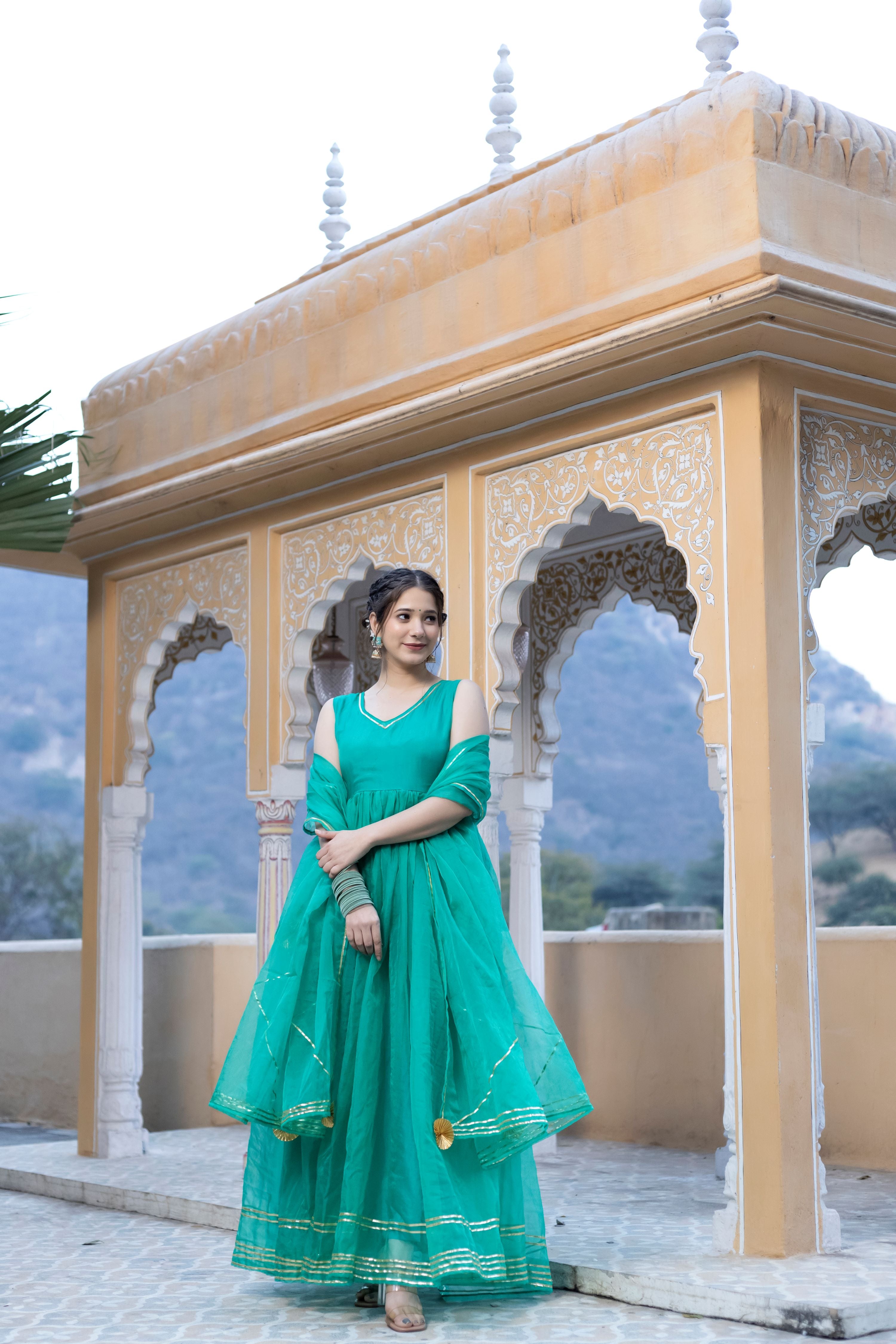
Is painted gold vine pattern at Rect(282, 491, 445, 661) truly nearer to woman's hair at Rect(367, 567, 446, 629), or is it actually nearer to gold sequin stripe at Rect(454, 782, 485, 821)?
woman's hair at Rect(367, 567, 446, 629)

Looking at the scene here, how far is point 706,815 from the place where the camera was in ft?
145

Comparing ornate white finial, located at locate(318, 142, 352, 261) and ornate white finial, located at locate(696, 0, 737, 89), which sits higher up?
ornate white finial, located at locate(318, 142, 352, 261)

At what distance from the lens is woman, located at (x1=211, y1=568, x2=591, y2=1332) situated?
11.2ft

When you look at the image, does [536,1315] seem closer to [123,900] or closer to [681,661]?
[123,900]

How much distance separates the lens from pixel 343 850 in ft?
11.7

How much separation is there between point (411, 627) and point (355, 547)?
1.80 metres

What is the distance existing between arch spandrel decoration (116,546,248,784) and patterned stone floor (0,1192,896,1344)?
90.7 inches

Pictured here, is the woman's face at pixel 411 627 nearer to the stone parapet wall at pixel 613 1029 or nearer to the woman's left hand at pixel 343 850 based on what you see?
the woman's left hand at pixel 343 850

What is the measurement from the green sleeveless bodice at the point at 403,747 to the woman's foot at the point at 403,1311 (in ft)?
3.64

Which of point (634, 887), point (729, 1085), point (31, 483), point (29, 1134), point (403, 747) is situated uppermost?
point (31, 483)

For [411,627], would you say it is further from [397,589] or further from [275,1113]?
[275,1113]

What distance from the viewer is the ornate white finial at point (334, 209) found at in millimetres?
6762

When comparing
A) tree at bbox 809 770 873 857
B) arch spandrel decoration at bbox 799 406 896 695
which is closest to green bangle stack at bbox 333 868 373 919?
arch spandrel decoration at bbox 799 406 896 695

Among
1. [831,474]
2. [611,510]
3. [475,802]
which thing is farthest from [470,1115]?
[831,474]
